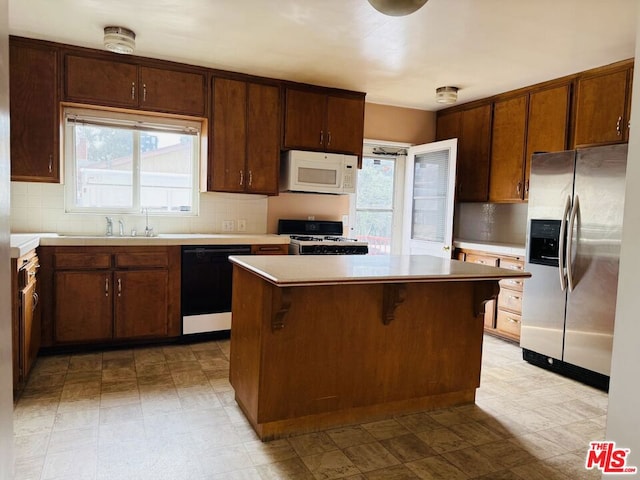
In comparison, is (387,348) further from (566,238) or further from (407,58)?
(407,58)

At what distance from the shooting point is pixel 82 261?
3.50m

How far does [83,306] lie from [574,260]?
148 inches

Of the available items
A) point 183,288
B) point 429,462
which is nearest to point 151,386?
point 183,288

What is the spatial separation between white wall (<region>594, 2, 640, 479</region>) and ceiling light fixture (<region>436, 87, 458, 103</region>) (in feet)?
11.4

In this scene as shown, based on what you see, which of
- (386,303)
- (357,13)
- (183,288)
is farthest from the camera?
(183,288)

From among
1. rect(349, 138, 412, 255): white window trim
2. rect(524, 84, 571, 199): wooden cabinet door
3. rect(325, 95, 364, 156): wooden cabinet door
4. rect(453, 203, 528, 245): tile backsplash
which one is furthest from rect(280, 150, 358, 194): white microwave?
rect(524, 84, 571, 199): wooden cabinet door

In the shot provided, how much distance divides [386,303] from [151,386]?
1672 millimetres

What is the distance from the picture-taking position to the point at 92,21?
9.98 ft

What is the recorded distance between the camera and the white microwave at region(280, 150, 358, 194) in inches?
172

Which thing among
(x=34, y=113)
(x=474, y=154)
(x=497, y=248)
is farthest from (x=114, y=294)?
(x=474, y=154)

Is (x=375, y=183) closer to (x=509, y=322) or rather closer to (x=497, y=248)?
(x=497, y=248)

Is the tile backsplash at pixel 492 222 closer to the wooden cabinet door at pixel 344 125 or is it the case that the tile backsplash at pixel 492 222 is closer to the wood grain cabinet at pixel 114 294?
the wooden cabinet door at pixel 344 125

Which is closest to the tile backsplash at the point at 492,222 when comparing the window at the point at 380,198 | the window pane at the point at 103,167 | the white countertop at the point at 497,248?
the white countertop at the point at 497,248

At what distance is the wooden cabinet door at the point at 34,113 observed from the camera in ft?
11.2
